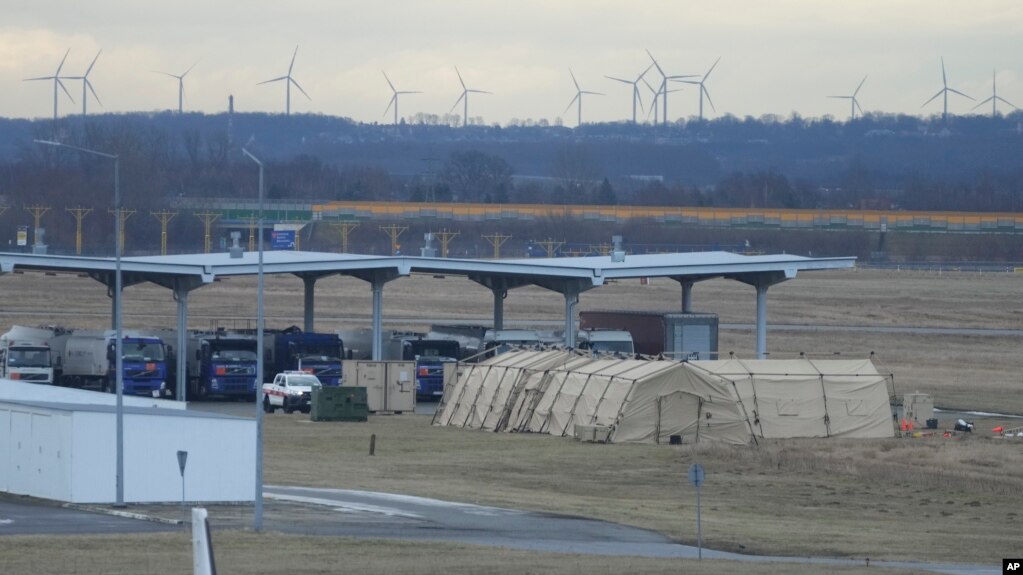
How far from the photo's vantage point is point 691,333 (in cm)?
6256

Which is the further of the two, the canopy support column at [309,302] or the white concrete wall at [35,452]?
the canopy support column at [309,302]

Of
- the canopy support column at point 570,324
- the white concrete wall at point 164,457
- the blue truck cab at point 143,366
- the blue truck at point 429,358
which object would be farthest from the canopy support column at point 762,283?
the white concrete wall at point 164,457

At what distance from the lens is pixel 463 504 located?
31328 millimetres

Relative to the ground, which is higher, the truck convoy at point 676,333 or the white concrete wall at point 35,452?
the truck convoy at point 676,333

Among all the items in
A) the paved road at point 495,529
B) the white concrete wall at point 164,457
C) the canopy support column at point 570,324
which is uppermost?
the canopy support column at point 570,324

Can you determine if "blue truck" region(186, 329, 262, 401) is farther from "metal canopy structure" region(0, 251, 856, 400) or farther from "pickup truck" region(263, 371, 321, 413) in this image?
"pickup truck" region(263, 371, 321, 413)

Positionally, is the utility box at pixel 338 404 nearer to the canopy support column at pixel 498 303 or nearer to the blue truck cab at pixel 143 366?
the blue truck cab at pixel 143 366

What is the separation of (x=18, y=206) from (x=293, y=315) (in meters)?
37.4

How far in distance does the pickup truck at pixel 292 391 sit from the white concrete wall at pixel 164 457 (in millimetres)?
21600

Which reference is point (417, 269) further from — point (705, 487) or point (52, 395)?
point (705, 487)

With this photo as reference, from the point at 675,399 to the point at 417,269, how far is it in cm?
1747

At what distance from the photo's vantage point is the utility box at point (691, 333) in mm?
61875

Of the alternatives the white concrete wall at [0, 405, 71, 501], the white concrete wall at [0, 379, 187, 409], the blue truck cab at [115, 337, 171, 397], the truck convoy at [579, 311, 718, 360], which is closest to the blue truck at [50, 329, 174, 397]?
the blue truck cab at [115, 337, 171, 397]

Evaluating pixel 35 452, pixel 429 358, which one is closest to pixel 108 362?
pixel 429 358
